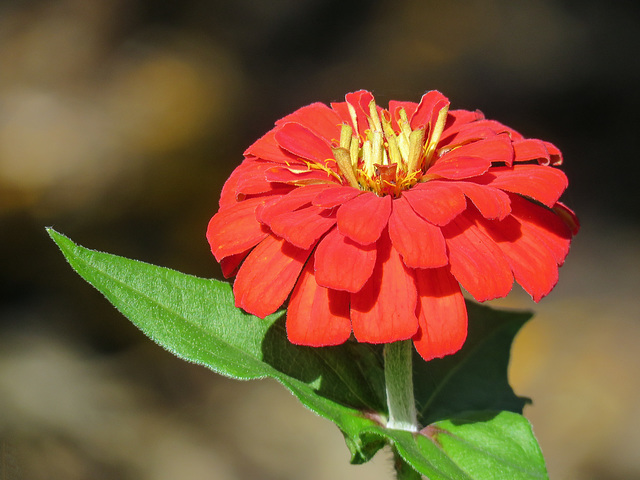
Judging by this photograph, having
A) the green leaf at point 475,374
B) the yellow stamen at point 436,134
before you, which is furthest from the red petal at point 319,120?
the green leaf at point 475,374

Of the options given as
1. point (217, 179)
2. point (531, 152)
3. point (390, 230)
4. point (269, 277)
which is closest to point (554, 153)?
point (531, 152)

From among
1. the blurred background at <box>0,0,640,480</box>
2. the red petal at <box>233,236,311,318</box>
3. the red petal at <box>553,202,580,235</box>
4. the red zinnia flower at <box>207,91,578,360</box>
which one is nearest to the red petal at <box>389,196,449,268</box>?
the red zinnia flower at <box>207,91,578,360</box>

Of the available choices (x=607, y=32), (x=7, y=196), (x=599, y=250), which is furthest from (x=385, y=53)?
(x=7, y=196)

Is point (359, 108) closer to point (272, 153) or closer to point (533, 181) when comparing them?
point (272, 153)

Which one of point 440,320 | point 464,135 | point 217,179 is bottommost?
point 217,179

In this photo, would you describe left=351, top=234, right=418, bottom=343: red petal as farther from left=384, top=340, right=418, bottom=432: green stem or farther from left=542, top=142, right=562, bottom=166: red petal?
left=542, top=142, right=562, bottom=166: red petal

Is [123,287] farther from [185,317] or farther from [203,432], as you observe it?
[203,432]

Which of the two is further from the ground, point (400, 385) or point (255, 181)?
point (255, 181)

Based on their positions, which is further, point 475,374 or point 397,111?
point 475,374
